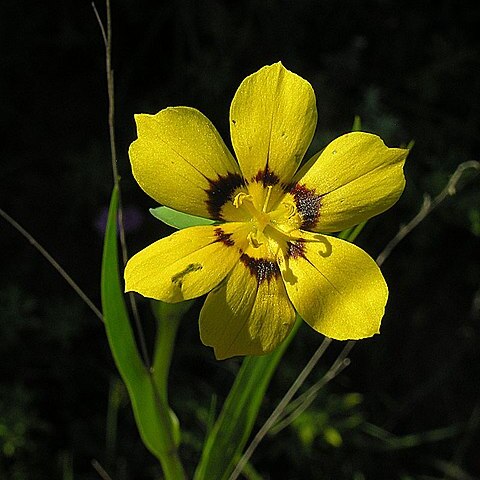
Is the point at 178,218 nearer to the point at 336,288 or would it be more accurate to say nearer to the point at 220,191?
the point at 220,191

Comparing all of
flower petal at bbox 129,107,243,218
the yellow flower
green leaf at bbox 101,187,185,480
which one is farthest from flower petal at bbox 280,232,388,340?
green leaf at bbox 101,187,185,480

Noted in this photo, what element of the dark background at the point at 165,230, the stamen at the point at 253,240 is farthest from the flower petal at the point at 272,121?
the dark background at the point at 165,230

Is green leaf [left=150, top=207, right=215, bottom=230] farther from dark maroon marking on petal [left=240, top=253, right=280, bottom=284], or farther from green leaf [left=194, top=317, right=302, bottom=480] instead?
green leaf [left=194, top=317, right=302, bottom=480]

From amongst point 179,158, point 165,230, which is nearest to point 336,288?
point 179,158

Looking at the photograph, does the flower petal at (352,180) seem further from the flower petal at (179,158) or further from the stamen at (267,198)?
the flower petal at (179,158)

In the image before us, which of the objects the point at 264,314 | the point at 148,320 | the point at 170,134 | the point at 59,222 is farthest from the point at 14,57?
the point at 264,314

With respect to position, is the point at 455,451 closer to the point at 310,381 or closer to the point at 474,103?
the point at 310,381
